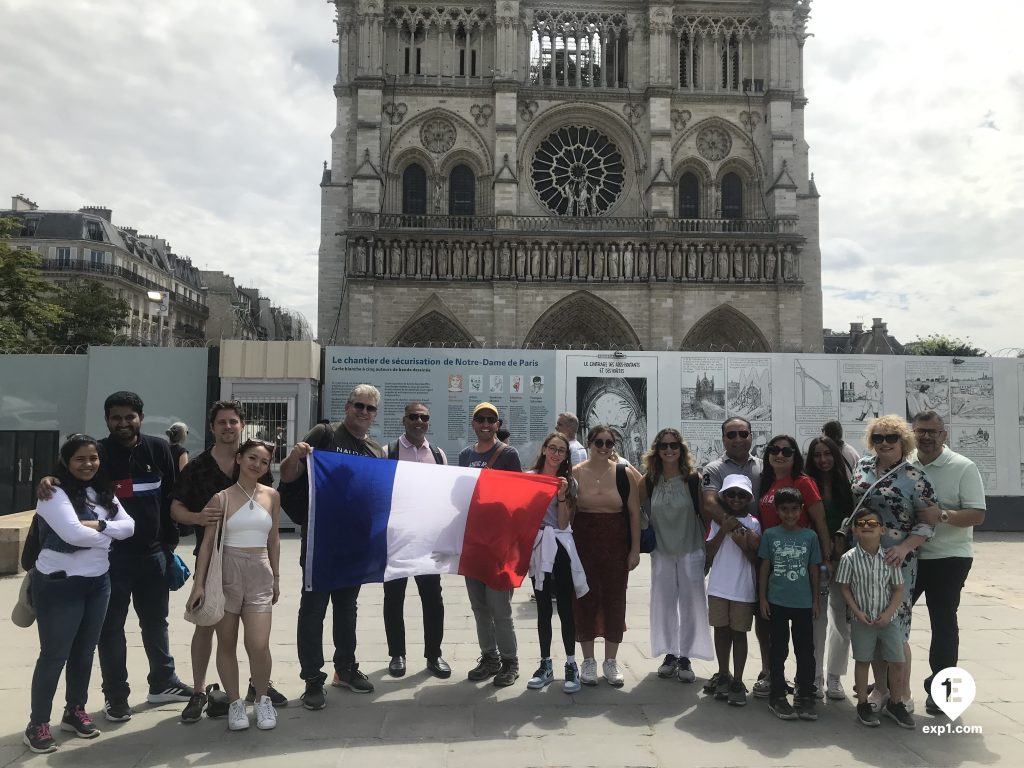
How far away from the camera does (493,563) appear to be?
5445 mm

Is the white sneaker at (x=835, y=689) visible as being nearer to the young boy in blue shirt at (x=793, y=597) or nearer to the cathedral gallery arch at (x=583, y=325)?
the young boy in blue shirt at (x=793, y=597)

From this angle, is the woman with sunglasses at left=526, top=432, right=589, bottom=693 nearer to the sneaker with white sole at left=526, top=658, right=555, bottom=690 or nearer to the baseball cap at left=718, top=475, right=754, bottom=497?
the sneaker with white sole at left=526, top=658, right=555, bottom=690

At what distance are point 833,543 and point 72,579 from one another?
178 inches

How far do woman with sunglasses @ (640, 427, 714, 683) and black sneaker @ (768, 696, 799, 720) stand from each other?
→ 66cm

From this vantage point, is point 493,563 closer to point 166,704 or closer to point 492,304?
point 166,704

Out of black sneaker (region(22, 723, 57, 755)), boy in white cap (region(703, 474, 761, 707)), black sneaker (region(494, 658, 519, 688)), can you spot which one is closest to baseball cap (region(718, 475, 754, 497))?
boy in white cap (region(703, 474, 761, 707))

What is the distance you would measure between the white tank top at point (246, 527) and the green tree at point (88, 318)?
32150mm

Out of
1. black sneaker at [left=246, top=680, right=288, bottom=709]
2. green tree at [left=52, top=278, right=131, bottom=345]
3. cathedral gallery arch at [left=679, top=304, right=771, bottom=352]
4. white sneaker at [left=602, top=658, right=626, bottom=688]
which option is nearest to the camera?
black sneaker at [left=246, top=680, right=288, bottom=709]

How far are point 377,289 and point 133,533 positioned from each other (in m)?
24.1

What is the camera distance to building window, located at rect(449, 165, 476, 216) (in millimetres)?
30047

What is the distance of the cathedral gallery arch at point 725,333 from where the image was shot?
2884 cm

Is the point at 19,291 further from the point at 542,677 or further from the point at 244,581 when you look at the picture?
the point at 542,677

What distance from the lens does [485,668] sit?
216 inches

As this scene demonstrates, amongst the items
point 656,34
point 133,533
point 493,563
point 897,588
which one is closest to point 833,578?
point 897,588
